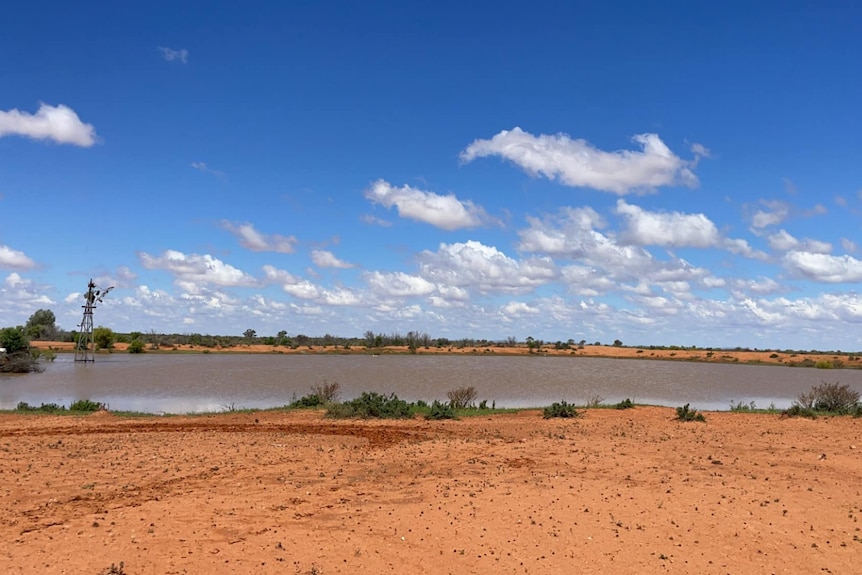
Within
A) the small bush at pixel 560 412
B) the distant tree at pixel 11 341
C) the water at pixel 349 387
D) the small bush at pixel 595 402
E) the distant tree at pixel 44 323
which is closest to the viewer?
the small bush at pixel 560 412

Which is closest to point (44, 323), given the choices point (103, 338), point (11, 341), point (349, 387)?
point (103, 338)

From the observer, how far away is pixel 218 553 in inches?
255

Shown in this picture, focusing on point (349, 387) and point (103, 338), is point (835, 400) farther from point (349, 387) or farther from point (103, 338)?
point (103, 338)

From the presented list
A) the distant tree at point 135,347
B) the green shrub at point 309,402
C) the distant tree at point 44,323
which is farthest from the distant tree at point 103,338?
the green shrub at point 309,402

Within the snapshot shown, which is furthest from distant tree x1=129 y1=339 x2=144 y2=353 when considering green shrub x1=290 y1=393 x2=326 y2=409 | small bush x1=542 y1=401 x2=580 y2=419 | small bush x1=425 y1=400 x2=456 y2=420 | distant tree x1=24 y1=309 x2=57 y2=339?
small bush x1=542 y1=401 x2=580 y2=419

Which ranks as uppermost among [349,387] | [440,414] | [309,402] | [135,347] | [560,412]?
[135,347]

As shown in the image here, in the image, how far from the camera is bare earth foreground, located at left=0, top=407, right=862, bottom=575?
645 centimetres

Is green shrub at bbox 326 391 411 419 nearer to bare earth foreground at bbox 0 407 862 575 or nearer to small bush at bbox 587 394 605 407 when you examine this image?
bare earth foreground at bbox 0 407 862 575

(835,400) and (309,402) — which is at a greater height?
(835,400)

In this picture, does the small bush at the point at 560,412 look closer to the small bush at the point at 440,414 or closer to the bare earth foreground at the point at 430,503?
the small bush at the point at 440,414

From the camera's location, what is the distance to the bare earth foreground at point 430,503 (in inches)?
254

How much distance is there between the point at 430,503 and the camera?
325 inches

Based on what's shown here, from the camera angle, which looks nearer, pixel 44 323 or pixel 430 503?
pixel 430 503

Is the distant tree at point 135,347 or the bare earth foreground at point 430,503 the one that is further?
the distant tree at point 135,347
